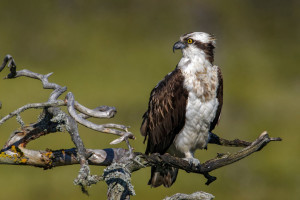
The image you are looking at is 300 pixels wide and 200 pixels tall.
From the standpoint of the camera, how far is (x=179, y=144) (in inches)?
431

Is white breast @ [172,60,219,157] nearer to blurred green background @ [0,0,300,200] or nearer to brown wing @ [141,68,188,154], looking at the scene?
brown wing @ [141,68,188,154]

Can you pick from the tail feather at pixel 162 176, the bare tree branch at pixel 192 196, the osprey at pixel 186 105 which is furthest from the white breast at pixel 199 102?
the bare tree branch at pixel 192 196

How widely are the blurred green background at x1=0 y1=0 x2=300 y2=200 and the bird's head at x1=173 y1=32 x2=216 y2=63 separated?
965cm

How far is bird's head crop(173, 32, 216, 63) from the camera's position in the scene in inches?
429

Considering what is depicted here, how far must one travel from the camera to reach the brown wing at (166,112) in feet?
34.7

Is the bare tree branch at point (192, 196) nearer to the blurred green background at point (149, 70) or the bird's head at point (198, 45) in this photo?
the bird's head at point (198, 45)

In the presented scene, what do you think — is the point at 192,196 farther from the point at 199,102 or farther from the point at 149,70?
the point at 149,70

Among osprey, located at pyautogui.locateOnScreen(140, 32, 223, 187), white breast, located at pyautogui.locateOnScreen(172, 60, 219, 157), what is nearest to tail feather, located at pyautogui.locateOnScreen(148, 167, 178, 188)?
osprey, located at pyautogui.locateOnScreen(140, 32, 223, 187)

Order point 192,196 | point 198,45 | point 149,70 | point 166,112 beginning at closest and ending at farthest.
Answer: point 192,196 < point 166,112 < point 198,45 < point 149,70

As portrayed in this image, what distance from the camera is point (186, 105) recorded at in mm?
10617

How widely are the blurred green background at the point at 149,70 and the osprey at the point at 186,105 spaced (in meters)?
9.30

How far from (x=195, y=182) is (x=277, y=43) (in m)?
22.0

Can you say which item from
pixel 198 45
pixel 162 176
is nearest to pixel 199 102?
pixel 198 45

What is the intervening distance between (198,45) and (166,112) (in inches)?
45.2
